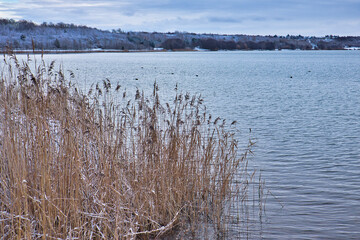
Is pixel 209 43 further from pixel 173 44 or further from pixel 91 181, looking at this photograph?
pixel 91 181

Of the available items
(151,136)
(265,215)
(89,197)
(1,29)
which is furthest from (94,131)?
(1,29)

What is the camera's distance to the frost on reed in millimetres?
4348

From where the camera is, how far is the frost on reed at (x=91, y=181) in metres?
4.35

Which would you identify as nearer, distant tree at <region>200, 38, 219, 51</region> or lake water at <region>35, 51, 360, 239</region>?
lake water at <region>35, 51, 360, 239</region>

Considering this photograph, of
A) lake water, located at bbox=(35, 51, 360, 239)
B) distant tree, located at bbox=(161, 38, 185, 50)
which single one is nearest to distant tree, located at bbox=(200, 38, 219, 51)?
distant tree, located at bbox=(161, 38, 185, 50)

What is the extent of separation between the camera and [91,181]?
5.12 meters

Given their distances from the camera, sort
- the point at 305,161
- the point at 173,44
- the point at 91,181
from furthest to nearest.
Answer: the point at 173,44
the point at 305,161
the point at 91,181

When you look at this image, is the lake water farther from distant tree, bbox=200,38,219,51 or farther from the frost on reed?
distant tree, bbox=200,38,219,51

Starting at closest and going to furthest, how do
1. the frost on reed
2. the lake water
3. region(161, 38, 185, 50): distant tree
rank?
the frost on reed < the lake water < region(161, 38, 185, 50): distant tree

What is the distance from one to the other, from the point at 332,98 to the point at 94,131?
813 inches

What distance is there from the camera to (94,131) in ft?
19.7

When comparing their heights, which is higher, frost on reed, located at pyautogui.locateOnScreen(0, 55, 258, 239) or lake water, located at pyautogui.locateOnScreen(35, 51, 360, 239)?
frost on reed, located at pyautogui.locateOnScreen(0, 55, 258, 239)

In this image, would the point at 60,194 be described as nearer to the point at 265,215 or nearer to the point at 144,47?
the point at 265,215

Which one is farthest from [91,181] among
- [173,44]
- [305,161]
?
[173,44]
